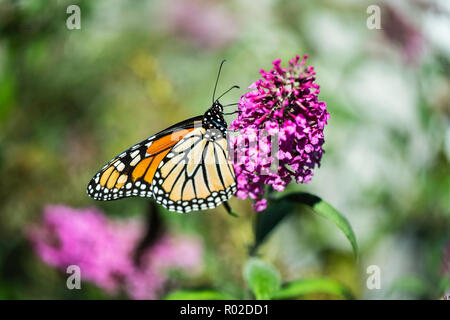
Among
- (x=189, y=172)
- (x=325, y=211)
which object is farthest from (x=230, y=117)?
(x=325, y=211)

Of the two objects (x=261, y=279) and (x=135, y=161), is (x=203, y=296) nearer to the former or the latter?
(x=261, y=279)

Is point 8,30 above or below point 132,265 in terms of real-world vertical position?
above

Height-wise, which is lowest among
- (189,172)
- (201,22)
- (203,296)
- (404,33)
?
(203,296)

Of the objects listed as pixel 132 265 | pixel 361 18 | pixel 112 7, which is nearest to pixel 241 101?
pixel 132 265

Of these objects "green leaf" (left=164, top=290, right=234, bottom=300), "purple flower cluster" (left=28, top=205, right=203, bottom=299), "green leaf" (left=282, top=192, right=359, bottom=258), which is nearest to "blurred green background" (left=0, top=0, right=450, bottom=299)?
"purple flower cluster" (left=28, top=205, right=203, bottom=299)

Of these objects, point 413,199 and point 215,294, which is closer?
point 215,294

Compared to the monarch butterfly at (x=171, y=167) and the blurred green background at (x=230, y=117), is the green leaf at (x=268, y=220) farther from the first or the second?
the blurred green background at (x=230, y=117)

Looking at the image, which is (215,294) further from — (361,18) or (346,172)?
(361,18)
